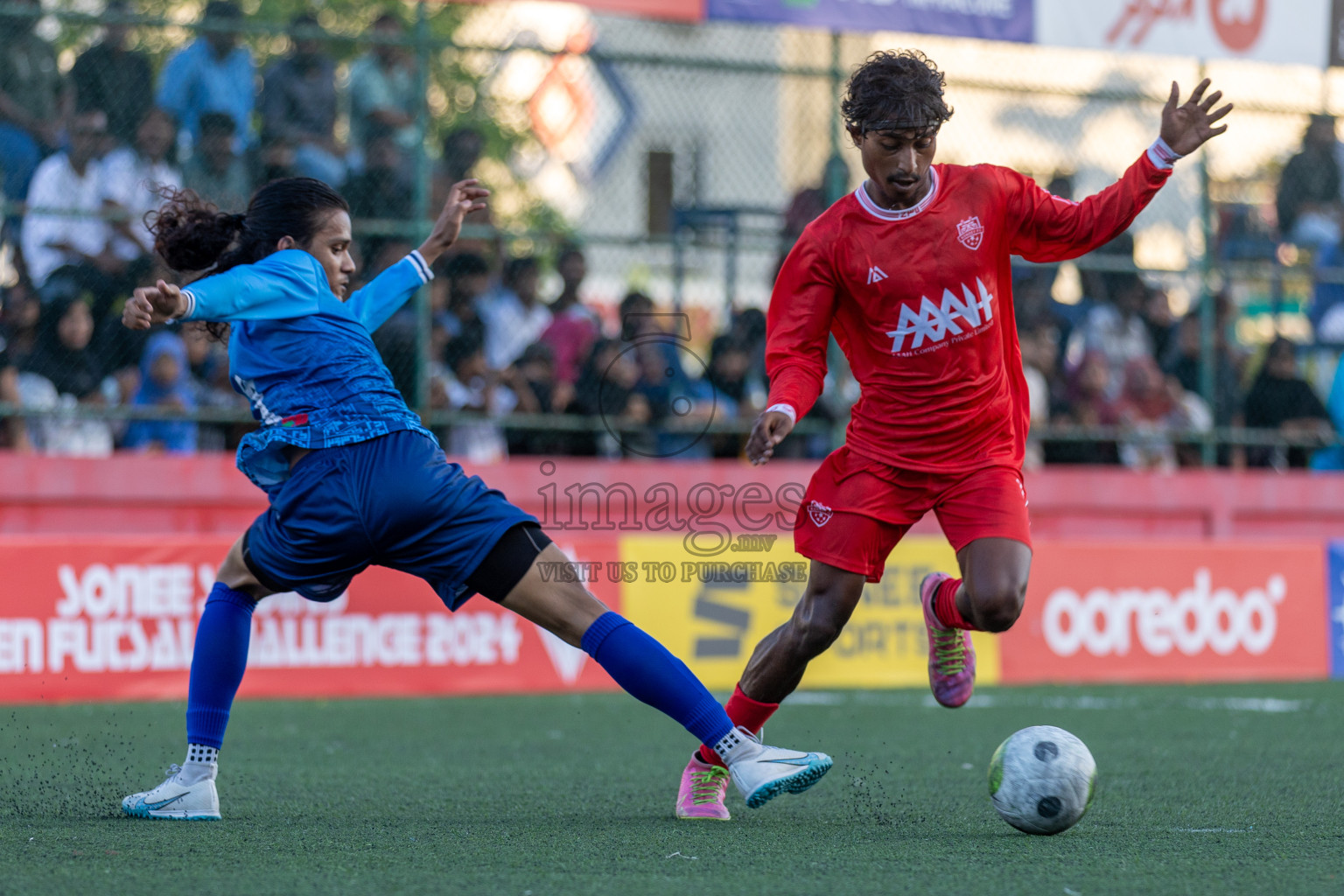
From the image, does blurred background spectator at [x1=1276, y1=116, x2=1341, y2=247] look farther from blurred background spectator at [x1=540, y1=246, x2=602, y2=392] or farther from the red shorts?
the red shorts

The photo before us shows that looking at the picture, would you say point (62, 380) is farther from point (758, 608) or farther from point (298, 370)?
point (298, 370)

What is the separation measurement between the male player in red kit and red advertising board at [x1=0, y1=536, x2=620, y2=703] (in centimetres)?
451

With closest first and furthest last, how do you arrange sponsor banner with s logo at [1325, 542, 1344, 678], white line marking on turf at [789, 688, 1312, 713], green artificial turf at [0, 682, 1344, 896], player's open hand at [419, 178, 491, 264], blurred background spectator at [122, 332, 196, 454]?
1. green artificial turf at [0, 682, 1344, 896]
2. player's open hand at [419, 178, 491, 264]
3. white line marking on turf at [789, 688, 1312, 713]
4. blurred background spectator at [122, 332, 196, 454]
5. sponsor banner with s logo at [1325, 542, 1344, 678]

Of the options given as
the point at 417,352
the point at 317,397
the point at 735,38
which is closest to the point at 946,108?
the point at 317,397

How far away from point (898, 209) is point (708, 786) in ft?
5.97

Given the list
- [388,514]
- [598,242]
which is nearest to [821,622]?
[388,514]

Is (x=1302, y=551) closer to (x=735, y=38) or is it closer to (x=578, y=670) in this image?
(x=578, y=670)

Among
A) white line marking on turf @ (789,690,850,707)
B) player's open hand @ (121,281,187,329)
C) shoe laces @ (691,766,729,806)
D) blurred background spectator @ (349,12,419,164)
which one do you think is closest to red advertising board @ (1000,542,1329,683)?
white line marking on turf @ (789,690,850,707)

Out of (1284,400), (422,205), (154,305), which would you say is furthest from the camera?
(1284,400)

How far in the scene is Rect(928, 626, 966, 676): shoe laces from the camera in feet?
17.8

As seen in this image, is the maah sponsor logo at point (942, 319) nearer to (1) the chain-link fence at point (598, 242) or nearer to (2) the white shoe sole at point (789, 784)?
(2) the white shoe sole at point (789, 784)

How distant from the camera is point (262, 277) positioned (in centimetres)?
451

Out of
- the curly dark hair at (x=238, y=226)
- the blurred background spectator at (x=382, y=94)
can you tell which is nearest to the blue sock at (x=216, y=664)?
the curly dark hair at (x=238, y=226)

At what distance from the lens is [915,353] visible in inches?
198
